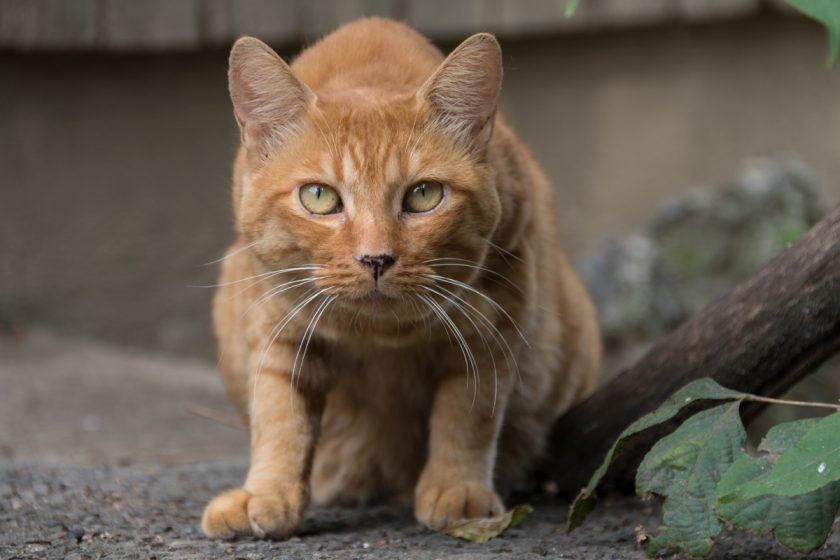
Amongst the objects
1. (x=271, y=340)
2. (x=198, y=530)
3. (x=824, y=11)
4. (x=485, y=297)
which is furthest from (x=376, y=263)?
(x=824, y=11)

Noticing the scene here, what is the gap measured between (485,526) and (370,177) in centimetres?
81

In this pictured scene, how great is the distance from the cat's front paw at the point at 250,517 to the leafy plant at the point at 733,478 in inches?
25.3

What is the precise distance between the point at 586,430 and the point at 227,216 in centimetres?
274

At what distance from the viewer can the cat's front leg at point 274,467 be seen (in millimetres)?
2469

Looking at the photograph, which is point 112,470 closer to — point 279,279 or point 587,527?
point 279,279

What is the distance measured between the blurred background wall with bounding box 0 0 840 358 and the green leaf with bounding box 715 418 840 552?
337 centimetres

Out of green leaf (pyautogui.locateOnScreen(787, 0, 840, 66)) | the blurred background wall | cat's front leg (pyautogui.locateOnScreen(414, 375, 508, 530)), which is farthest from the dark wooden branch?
the blurred background wall

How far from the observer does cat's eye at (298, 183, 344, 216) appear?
2453 mm

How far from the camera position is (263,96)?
8.45ft

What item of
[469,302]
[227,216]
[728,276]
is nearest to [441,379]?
[469,302]

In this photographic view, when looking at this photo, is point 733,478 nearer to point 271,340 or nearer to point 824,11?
point 824,11

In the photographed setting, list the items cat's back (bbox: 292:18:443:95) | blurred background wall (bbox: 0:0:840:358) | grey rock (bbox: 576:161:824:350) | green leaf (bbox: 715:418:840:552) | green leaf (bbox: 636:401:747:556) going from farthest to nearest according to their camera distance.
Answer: grey rock (bbox: 576:161:824:350), blurred background wall (bbox: 0:0:840:358), cat's back (bbox: 292:18:443:95), green leaf (bbox: 636:401:747:556), green leaf (bbox: 715:418:840:552)

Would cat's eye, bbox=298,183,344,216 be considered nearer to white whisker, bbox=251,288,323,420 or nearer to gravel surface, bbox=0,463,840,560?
white whisker, bbox=251,288,323,420

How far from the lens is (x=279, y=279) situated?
2609 millimetres
